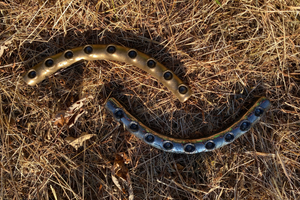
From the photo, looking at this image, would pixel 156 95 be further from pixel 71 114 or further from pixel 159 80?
pixel 71 114

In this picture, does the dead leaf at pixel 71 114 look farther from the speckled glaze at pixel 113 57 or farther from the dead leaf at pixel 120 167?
the dead leaf at pixel 120 167

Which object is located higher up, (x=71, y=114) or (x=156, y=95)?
(x=156, y=95)

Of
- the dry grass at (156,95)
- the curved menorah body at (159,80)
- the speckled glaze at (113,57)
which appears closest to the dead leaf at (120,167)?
the dry grass at (156,95)

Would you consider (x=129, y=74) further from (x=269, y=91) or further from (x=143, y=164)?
(x=269, y=91)

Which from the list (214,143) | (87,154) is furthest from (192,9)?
(87,154)

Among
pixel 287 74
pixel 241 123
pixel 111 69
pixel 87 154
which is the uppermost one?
pixel 287 74

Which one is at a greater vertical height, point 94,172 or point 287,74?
point 287,74

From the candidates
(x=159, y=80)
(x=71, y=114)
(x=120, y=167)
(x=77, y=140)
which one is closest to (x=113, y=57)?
(x=159, y=80)
